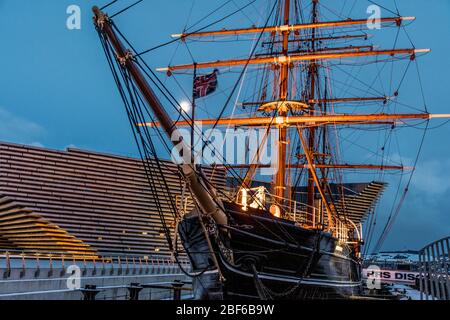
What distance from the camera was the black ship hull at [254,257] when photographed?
9.80m

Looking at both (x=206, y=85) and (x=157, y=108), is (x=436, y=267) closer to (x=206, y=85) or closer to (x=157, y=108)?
(x=157, y=108)

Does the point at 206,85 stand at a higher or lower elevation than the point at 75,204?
higher

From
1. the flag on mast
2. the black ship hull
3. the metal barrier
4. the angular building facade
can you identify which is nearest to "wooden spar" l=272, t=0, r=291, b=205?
the black ship hull

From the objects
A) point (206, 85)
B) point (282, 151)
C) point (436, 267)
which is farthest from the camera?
point (282, 151)

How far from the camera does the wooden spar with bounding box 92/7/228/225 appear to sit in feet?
28.5

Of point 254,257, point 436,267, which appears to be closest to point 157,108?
point 254,257

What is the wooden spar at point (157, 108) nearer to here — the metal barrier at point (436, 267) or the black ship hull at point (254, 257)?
the black ship hull at point (254, 257)

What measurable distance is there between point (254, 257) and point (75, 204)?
25370 millimetres

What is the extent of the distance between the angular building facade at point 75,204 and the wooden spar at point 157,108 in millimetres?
20533

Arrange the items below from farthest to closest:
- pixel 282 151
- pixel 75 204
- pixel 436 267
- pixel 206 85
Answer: pixel 75 204 < pixel 282 151 < pixel 206 85 < pixel 436 267

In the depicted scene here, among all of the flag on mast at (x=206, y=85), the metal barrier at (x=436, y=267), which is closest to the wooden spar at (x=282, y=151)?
the flag on mast at (x=206, y=85)

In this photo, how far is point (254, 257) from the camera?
10.1 metres

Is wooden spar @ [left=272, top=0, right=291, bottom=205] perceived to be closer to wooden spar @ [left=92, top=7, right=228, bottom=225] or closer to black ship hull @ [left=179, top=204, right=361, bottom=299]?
black ship hull @ [left=179, top=204, right=361, bottom=299]
